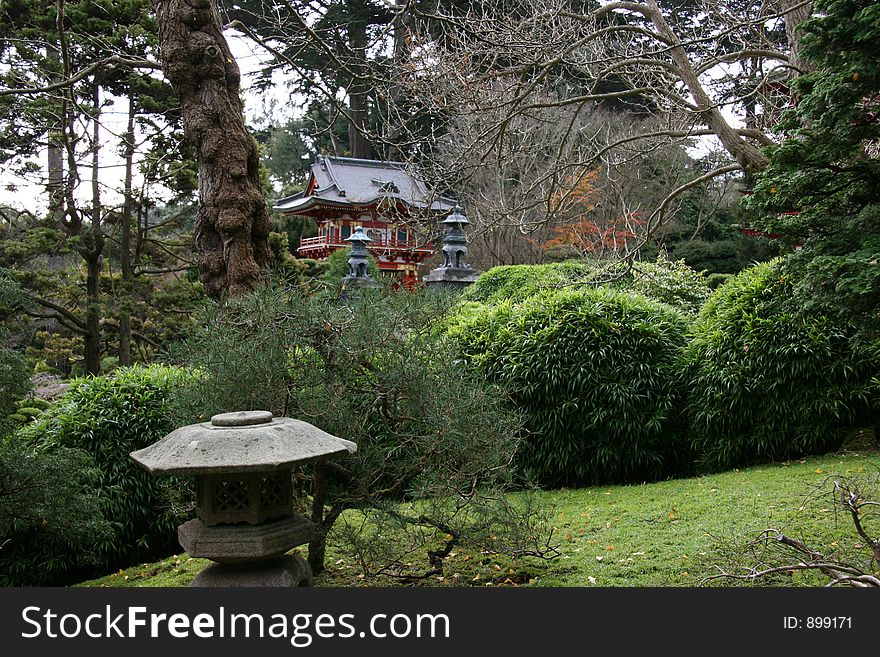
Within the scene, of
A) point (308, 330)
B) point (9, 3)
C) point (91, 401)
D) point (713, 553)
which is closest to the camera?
point (308, 330)

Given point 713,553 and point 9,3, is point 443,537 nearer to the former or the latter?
point 713,553

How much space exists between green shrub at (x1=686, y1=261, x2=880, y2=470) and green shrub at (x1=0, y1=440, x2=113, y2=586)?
427 cm

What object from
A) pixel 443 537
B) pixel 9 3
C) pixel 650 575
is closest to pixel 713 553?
pixel 650 575

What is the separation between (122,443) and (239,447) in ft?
7.60

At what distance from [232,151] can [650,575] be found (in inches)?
129

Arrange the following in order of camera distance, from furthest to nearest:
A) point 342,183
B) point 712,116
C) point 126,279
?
1. point 342,183
2. point 126,279
3. point 712,116

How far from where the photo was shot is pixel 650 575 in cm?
337

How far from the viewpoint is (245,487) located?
111 inches

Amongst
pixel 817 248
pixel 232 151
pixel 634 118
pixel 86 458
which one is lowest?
pixel 86 458

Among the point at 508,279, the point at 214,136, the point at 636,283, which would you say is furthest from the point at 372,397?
the point at 508,279

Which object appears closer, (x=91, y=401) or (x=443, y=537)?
(x=443, y=537)

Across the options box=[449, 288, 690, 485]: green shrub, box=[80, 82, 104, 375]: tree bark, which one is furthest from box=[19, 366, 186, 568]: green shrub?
box=[80, 82, 104, 375]: tree bark

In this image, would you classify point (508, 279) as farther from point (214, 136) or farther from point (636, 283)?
point (214, 136)

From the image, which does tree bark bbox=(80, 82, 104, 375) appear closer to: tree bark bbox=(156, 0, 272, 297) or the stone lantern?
tree bark bbox=(156, 0, 272, 297)
